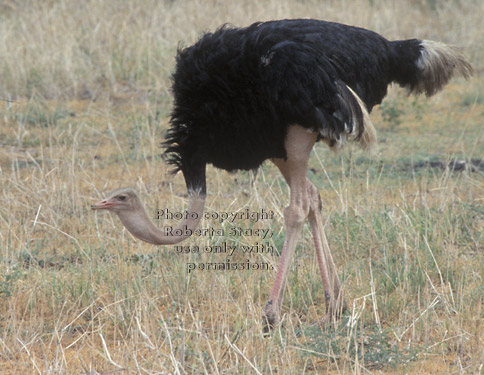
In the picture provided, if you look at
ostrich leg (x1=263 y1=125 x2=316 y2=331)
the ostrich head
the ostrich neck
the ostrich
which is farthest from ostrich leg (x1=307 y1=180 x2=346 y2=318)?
the ostrich head

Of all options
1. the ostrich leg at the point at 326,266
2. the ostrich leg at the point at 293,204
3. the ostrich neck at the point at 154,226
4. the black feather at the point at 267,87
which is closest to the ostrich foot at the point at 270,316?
the ostrich leg at the point at 293,204

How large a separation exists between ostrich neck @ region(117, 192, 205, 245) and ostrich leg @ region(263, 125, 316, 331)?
44 centimetres

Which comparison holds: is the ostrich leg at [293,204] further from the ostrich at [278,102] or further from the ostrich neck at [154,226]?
the ostrich neck at [154,226]

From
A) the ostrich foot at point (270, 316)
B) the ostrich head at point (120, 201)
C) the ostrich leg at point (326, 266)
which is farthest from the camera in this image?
the ostrich leg at point (326, 266)

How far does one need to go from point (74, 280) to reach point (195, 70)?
3.97 feet

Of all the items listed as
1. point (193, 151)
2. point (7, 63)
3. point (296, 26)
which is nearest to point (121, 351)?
point (193, 151)

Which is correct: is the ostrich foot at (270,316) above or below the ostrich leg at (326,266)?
below

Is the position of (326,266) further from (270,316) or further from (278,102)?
(278,102)

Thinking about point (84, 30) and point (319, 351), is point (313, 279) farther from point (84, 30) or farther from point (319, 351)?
point (84, 30)

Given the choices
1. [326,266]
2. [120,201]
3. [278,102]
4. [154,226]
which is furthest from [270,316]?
[278,102]

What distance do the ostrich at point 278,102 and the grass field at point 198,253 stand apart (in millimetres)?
321

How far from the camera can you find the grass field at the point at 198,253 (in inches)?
136

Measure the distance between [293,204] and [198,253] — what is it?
699 mm

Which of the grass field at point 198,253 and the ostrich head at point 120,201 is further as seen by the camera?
the ostrich head at point 120,201
